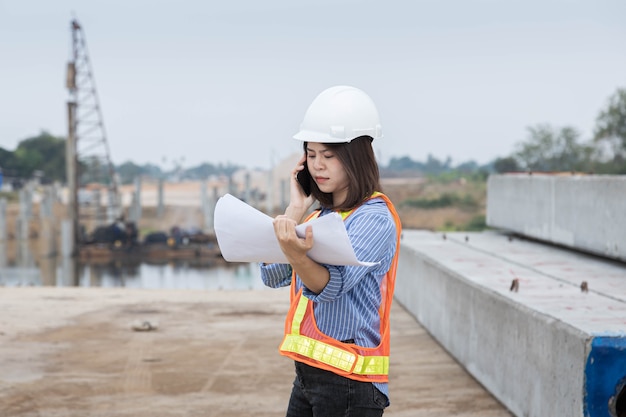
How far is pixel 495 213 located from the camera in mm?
12719

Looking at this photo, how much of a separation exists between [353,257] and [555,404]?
2.70m

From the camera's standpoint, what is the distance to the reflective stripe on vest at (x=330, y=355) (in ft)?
10.1

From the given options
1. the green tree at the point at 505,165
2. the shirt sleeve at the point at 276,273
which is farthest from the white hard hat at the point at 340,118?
the green tree at the point at 505,165

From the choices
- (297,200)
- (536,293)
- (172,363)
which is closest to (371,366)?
(297,200)

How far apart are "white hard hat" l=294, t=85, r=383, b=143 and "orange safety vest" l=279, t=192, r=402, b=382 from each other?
21 cm

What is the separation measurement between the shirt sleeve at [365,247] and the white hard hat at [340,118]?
227 millimetres

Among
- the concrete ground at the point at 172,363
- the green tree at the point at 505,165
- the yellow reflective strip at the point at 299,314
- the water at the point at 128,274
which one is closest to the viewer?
the yellow reflective strip at the point at 299,314

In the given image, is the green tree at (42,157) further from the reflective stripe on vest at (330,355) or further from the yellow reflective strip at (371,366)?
the yellow reflective strip at (371,366)

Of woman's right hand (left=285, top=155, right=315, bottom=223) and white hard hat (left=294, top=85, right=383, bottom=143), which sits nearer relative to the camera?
white hard hat (left=294, top=85, right=383, bottom=143)

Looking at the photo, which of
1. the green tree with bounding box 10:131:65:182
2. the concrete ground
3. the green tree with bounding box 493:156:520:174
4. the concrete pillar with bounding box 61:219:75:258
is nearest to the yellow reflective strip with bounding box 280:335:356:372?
the concrete ground

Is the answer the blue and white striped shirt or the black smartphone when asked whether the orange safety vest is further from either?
the black smartphone

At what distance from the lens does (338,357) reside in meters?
3.08

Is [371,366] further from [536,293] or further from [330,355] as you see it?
[536,293]

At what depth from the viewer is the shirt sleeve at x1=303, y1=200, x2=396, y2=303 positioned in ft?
9.59
